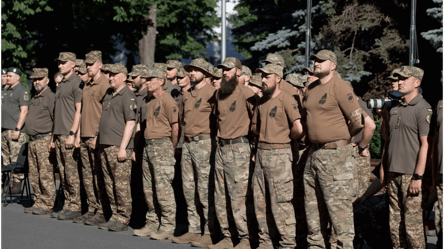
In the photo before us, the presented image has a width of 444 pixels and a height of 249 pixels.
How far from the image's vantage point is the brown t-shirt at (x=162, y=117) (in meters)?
8.94

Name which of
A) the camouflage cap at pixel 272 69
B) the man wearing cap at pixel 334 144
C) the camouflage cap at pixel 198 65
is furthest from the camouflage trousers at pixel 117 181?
the man wearing cap at pixel 334 144

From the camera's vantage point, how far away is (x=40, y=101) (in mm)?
11406

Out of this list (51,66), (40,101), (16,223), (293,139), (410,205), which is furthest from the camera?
(51,66)

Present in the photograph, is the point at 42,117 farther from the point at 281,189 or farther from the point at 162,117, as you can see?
the point at 281,189

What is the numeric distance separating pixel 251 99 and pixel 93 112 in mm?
2980

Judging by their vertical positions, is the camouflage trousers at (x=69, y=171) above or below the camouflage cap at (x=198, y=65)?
below

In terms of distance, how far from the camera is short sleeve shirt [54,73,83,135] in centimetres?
1075

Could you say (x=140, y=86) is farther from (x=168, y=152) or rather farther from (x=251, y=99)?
(x=251, y=99)

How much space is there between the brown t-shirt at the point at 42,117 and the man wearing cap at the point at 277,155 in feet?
15.7

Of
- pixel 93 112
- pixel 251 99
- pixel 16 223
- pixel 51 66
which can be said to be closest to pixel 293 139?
pixel 251 99

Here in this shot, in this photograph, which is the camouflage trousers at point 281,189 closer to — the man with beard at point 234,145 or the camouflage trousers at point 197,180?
the man with beard at point 234,145

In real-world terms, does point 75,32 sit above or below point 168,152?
above

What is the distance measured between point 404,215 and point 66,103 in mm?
5871

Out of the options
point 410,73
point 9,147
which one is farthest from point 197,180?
point 9,147
